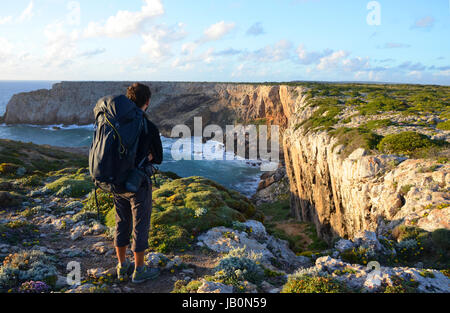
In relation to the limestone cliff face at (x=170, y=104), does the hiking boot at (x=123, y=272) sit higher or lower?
lower

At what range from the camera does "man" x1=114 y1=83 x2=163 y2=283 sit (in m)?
4.56

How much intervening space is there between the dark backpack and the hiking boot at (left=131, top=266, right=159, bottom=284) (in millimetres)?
1974

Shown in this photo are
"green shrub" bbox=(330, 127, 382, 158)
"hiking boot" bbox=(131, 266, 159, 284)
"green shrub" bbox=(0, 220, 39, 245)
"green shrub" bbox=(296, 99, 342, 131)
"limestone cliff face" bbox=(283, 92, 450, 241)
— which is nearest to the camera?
"hiking boot" bbox=(131, 266, 159, 284)

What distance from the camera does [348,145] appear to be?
47.4 ft

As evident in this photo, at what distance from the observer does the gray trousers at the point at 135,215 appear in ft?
15.4

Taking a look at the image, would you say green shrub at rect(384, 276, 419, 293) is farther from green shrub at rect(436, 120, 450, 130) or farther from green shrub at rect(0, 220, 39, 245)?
green shrub at rect(436, 120, 450, 130)

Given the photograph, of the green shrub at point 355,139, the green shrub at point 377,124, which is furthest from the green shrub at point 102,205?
the green shrub at point 377,124

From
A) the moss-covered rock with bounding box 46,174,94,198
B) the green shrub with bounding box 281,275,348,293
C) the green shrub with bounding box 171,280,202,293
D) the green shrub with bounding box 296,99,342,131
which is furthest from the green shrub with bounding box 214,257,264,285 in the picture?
the green shrub with bounding box 296,99,342,131

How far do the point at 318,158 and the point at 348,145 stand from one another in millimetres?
4324

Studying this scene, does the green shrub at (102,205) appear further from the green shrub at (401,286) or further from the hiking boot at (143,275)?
the green shrub at (401,286)

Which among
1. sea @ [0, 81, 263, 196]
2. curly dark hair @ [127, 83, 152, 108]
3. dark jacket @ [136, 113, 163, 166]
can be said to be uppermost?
curly dark hair @ [127, 83, 152, 108]

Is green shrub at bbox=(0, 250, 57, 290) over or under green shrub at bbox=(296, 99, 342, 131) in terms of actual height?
under
